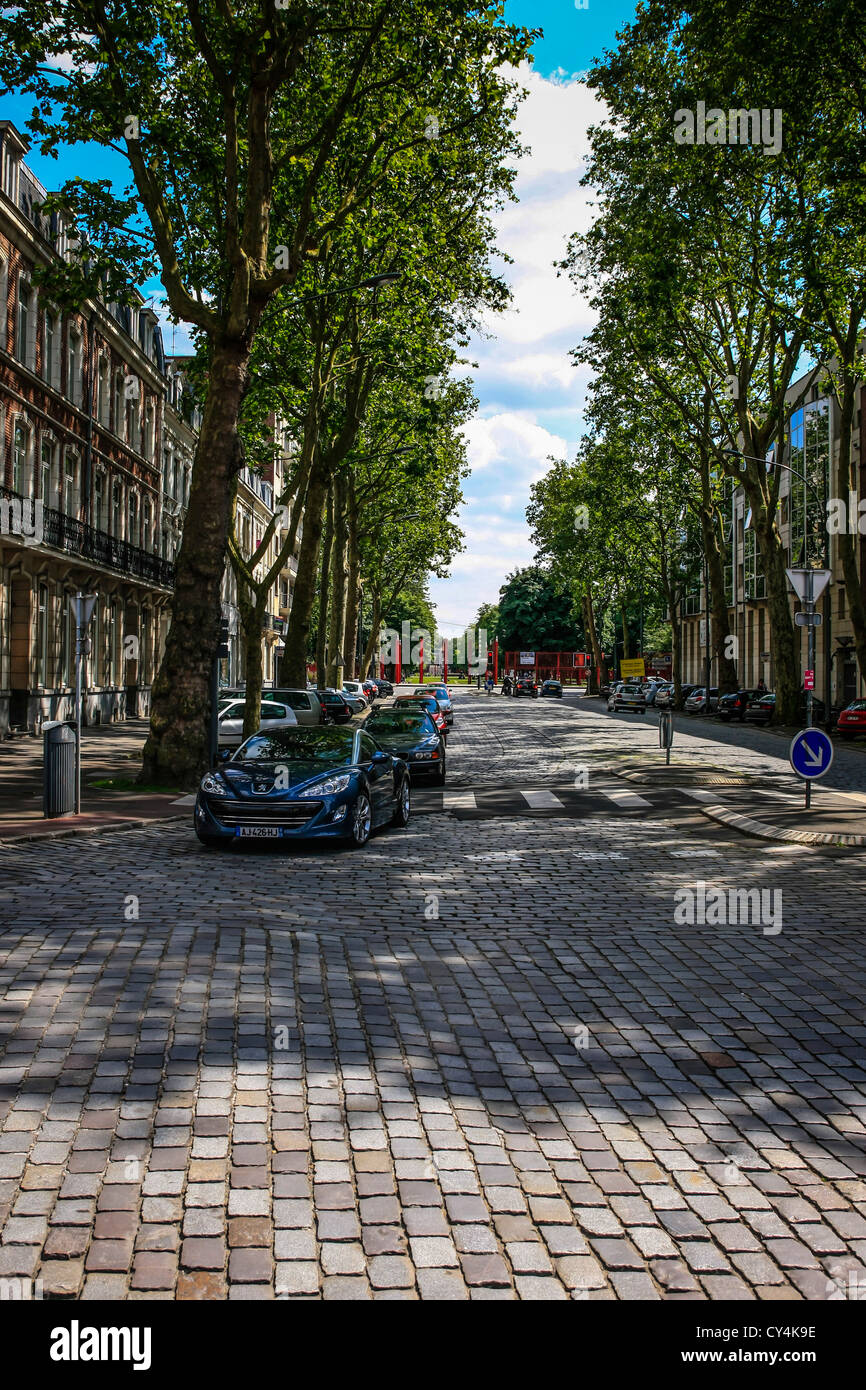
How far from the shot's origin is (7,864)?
34.7 ft

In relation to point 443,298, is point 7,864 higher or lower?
lower

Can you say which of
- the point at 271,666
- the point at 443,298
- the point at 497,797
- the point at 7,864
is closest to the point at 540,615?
the point at 271,666

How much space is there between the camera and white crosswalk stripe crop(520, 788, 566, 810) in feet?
57.3

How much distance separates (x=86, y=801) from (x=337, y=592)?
96.3 feet

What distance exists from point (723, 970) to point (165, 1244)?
458cm

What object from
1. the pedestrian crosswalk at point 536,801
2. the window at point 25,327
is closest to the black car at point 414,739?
the pedestrian crosswalk at point 536,801

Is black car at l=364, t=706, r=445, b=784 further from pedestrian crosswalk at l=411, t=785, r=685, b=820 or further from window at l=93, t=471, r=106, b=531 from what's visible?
window at l=93, t=471, r=106, b=531

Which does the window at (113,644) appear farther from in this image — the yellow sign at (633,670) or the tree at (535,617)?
the tree at (535,617)

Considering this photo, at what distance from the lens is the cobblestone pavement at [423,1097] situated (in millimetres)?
3400

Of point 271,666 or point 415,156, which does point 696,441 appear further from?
point 271,666

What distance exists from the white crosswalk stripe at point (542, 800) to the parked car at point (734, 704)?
94.8ft

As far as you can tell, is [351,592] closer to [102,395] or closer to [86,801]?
[102,395]

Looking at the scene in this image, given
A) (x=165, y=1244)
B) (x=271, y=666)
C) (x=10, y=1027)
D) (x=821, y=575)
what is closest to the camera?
(x=165, y=1244)

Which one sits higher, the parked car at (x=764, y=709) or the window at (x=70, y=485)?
the window at (x=70, y=485)
